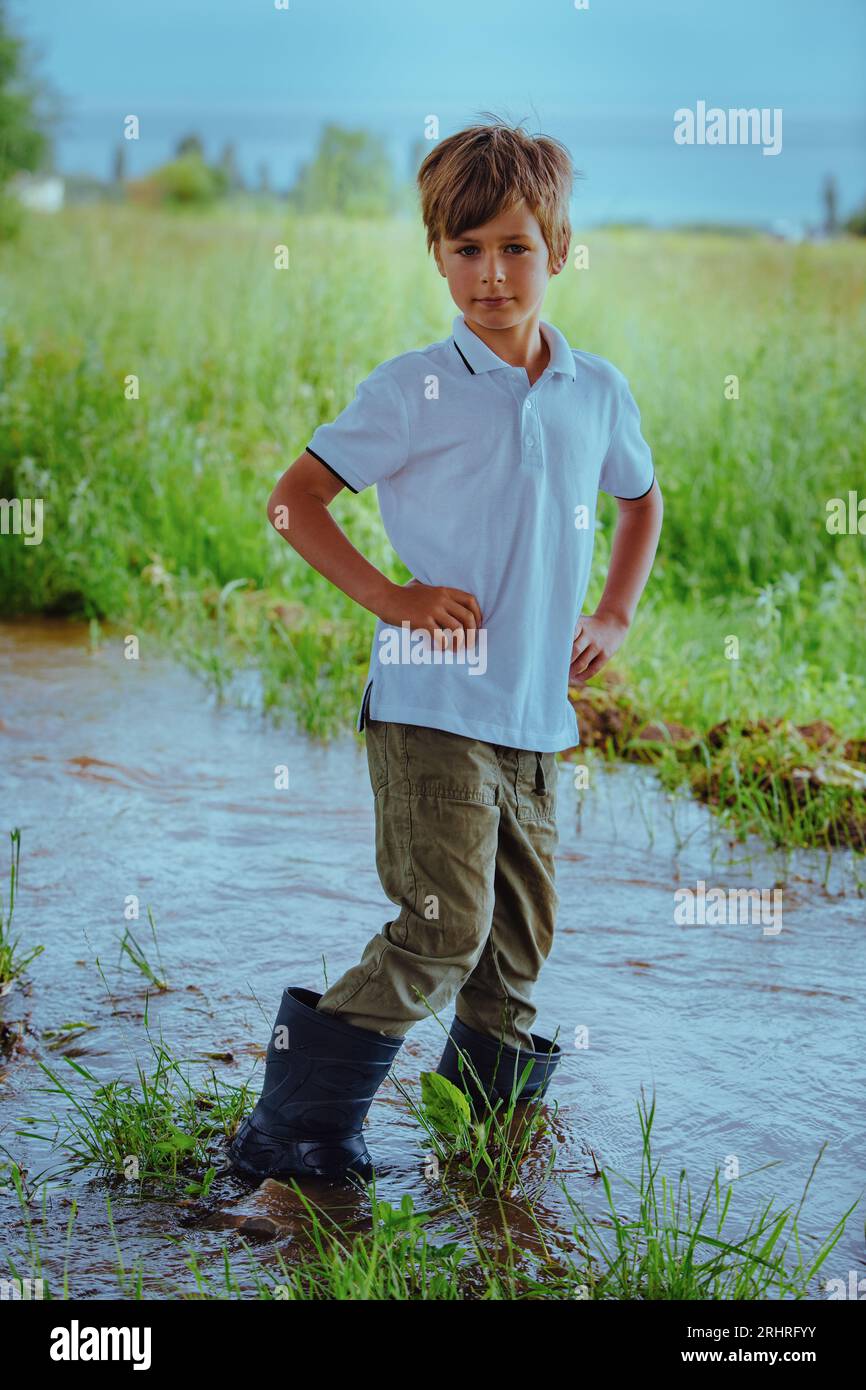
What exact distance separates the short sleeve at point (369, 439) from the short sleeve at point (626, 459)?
0.40 m

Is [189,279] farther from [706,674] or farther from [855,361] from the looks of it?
[706,674]

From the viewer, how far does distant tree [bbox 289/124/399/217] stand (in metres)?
7.16

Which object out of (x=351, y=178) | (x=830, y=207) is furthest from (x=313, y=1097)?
(x=830, y=207)

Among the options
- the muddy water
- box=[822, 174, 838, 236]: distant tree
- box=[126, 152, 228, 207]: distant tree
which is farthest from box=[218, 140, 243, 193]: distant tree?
the muddy water

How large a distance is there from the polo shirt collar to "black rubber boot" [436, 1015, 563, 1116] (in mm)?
989

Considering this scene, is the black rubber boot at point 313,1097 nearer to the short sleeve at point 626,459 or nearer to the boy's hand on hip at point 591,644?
the boy's hand on hip at point 591,644

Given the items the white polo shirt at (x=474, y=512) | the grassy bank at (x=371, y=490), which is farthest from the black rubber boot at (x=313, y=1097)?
the grassy bank at (x=371, y=490)

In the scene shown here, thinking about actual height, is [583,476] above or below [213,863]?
→ above
